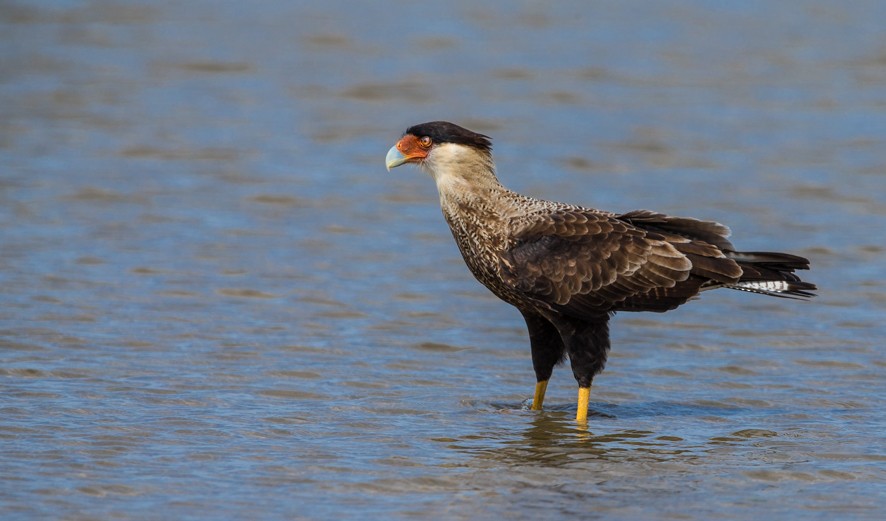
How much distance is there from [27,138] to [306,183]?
3431mm

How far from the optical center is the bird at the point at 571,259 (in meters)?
8.58

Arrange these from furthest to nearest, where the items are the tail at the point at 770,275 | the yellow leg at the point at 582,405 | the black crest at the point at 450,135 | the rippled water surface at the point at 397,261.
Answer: the black crest at the point at 450,135 → the tail at the point at 770,275 → the yellow leg at the point at 582,405 → the rippled water surface at the point at 397,261

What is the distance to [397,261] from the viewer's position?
494 inches

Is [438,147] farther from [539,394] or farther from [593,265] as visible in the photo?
[539,394]

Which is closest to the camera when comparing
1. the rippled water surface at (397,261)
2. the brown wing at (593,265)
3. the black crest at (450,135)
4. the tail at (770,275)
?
the rippled water surface at (397,261)

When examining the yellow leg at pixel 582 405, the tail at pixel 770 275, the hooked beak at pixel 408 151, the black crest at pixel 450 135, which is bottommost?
the yellow leg at pixel 582 405

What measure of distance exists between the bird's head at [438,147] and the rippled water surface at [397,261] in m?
1.38

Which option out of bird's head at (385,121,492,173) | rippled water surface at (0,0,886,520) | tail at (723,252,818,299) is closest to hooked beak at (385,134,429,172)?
bird's head at (385,121,492,173)

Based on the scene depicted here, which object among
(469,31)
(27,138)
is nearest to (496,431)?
(27,138)

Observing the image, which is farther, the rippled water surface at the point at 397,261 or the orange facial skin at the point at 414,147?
the orange facial skin at the point at 414,147

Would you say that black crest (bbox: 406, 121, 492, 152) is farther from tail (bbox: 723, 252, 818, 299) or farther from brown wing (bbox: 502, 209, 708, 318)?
tail (bbox: 723, 252, 818, 299)

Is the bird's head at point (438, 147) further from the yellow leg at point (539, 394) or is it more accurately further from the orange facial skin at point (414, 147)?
the yellow leg at point (539, 394)

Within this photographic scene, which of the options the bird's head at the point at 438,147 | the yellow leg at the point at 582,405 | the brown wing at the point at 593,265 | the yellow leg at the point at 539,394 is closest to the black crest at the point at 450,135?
the bird's head at the point at 438,147

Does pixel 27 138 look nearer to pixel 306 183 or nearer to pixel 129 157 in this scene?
pixel 129 157
